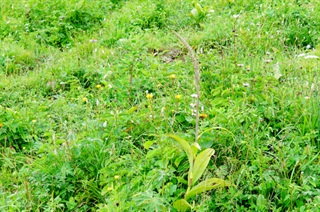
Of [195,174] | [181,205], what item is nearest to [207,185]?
[195,174]

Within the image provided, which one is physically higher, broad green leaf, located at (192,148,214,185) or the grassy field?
broad green leaf, located at (192,148,214,185)

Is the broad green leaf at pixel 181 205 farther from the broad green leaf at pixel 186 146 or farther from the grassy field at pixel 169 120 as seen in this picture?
the broad green leaf at pixel 186 146

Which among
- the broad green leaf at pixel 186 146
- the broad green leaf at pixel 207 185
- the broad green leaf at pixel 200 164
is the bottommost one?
the broad green leaf at pixel 207 185

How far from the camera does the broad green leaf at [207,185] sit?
3029mm

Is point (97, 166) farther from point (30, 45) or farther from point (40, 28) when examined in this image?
point (40, 28)

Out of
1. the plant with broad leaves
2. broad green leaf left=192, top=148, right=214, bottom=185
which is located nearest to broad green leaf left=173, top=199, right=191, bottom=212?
the plant with broad leaves

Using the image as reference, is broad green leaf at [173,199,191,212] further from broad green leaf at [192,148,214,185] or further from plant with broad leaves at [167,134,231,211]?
broad green leaf at [192,148,214,185]

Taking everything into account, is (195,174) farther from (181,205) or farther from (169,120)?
(169,120)

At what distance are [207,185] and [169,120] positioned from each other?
2.96ft

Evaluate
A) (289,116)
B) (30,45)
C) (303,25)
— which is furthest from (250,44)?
(30,45)

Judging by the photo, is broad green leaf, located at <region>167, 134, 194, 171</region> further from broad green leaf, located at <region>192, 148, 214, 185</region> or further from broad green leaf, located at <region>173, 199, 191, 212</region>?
broad green leaf, located at <region>173, 199, 191, 212</region>

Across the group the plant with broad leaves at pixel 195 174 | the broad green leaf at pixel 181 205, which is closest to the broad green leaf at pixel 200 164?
the plant with broad leaves at pixel 195 174

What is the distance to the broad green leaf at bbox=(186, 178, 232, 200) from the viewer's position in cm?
303

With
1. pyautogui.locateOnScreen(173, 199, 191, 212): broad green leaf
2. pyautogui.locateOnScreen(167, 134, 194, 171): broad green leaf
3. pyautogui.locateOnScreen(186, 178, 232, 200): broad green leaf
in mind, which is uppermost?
pyautogui.locateOnScreen(167, 134, 194, 171): broad green leaf
